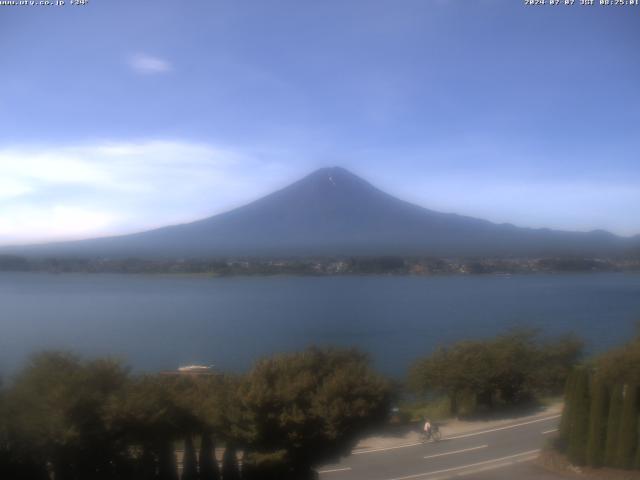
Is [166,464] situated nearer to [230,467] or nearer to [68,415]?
[230,467]

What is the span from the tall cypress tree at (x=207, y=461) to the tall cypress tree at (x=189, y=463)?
0.06m

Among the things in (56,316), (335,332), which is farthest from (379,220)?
(56,316)

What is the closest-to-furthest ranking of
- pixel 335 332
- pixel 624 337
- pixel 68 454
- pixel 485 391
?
pixel 68 454 → pixel 485 391 → pixel 624 337 → pixel 335 332

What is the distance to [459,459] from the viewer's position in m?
7.02

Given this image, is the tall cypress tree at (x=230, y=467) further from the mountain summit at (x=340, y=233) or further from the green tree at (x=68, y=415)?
the mountain summit at (x=340, y=233)

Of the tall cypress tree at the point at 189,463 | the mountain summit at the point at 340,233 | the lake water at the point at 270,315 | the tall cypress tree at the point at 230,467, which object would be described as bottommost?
the lake water at the point at 270,315

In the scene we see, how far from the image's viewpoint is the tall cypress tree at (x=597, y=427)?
6102 millimetres

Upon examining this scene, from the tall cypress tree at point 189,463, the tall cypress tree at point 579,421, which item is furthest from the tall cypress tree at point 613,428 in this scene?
the tall cypress tree at point 189,463

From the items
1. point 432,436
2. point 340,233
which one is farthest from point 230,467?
point 340,233

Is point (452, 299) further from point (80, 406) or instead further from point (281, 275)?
point (80, 406)

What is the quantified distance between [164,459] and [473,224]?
208 feet

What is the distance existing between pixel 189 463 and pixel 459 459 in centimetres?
379

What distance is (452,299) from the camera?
36.3 m

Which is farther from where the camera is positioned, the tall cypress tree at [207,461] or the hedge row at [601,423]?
the hedge row at [601,423]
